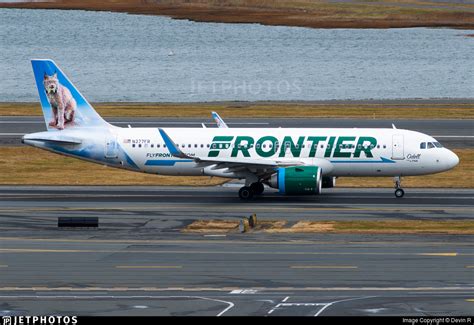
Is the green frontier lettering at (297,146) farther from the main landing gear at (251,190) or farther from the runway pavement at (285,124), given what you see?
the runway pavement at (285,124)

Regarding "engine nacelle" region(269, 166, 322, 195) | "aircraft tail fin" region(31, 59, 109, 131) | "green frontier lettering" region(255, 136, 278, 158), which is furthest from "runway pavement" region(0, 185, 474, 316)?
"aircraft tail fin" region(31, 59, 109, 131)

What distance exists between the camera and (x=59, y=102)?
60500mm

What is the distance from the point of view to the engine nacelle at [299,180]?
185ft

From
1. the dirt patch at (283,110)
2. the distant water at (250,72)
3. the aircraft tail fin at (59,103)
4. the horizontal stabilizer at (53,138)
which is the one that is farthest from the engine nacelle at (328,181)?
the distant water at (250,72)

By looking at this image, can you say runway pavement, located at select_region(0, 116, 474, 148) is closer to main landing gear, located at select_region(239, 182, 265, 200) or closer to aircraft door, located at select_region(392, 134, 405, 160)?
aircraft door, located at select_region(392, 134, 405, 160)

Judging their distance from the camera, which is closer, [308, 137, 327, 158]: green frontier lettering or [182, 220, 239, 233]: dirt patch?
[182, 220, 239, 233]: dirt patch

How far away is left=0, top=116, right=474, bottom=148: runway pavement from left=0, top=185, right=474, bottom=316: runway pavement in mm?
27111

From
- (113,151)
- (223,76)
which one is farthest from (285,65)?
(113,151)

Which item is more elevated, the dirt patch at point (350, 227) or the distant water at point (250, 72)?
the distant water at point (250, 72)

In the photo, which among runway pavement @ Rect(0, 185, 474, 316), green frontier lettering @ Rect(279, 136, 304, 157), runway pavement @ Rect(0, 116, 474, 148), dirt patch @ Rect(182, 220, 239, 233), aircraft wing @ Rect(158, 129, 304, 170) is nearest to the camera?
runway pavement @ Rect(0, 185, 474, 316)

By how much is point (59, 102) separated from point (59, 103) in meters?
0.06

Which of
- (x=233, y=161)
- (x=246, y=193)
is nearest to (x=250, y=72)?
(x=246, y=193)

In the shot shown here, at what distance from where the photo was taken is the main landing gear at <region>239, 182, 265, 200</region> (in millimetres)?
58344

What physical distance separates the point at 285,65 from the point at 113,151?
115 m
